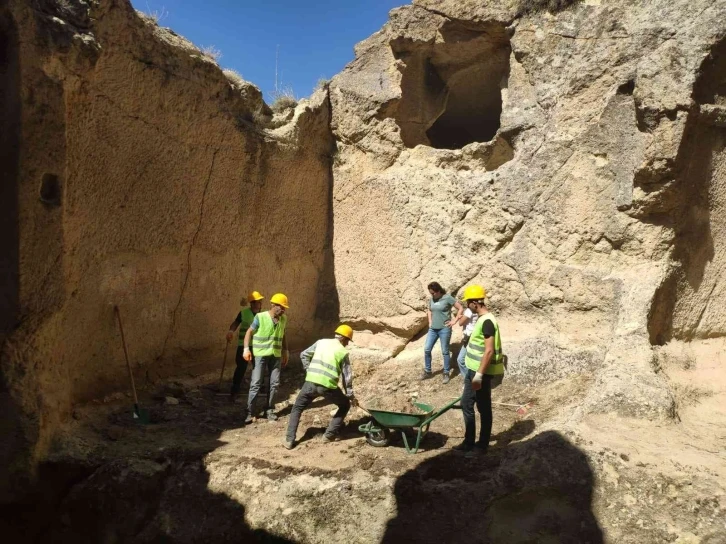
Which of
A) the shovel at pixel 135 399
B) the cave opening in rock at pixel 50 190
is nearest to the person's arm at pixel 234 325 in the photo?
the shovel at pixel 135 399

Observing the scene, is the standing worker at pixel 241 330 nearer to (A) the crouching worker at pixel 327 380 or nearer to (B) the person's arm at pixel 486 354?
(A) the crouching worker at pixel 327 380

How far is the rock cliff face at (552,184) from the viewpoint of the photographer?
5.46 m

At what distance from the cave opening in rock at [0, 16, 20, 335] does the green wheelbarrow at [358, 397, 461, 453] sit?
2704 millimetres

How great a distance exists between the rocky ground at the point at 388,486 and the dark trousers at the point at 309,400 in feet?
0.47

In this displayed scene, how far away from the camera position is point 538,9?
666 cm

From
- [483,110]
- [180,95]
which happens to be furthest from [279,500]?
[483,110]

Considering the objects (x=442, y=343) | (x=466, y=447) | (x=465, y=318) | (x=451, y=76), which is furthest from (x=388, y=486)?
(x=451, y=76)

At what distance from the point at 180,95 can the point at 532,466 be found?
4.67 m

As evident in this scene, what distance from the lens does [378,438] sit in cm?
471

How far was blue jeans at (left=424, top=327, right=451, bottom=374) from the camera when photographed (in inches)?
247

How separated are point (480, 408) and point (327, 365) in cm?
124

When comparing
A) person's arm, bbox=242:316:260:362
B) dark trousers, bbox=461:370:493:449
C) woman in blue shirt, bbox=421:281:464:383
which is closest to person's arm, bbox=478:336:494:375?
dark trousers, bbox=461:370:493:449

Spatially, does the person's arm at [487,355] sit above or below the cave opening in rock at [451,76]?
below

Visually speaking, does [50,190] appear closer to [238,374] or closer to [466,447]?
[238,374]
